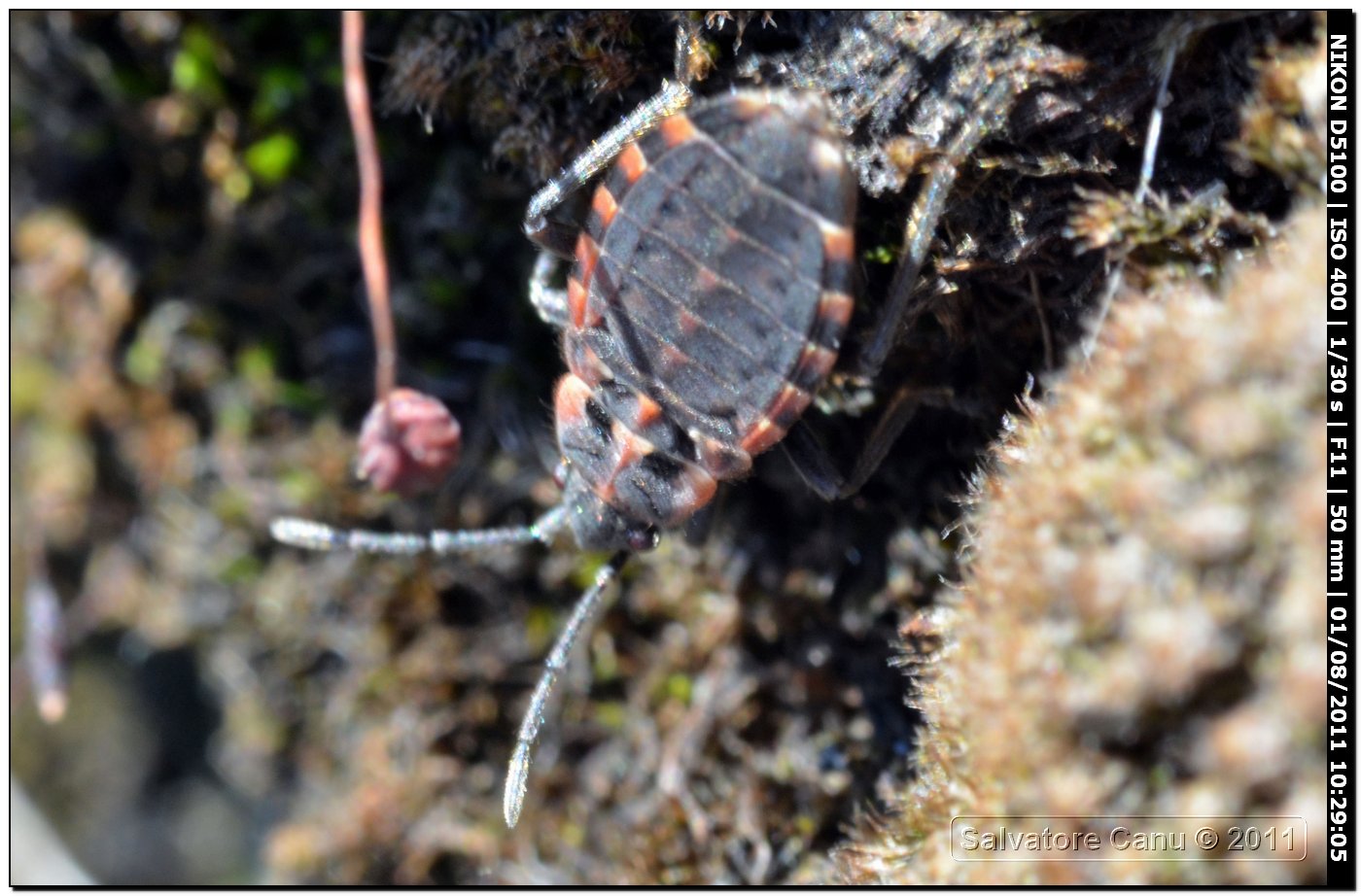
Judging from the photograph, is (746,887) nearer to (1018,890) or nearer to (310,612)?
(1018,890)

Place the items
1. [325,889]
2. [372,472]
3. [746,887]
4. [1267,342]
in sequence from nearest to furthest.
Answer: [1267,342]
[746,887]
[372,472]
[325,889]

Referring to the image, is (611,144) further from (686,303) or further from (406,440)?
(406,440)

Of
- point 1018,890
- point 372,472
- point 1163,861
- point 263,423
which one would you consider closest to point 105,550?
point 263,423

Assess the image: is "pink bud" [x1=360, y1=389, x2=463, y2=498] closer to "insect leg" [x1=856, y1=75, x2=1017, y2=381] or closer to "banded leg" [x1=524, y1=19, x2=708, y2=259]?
"banded leg" [x1=524, y1=19, x2=708, y2=259]

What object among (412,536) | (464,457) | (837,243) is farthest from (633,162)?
(412,536)

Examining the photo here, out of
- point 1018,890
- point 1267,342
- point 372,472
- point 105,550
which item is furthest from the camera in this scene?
point 105,550

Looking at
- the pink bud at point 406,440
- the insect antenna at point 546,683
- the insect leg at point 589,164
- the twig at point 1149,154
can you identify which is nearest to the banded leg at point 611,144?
the insect leg at point 589,164
